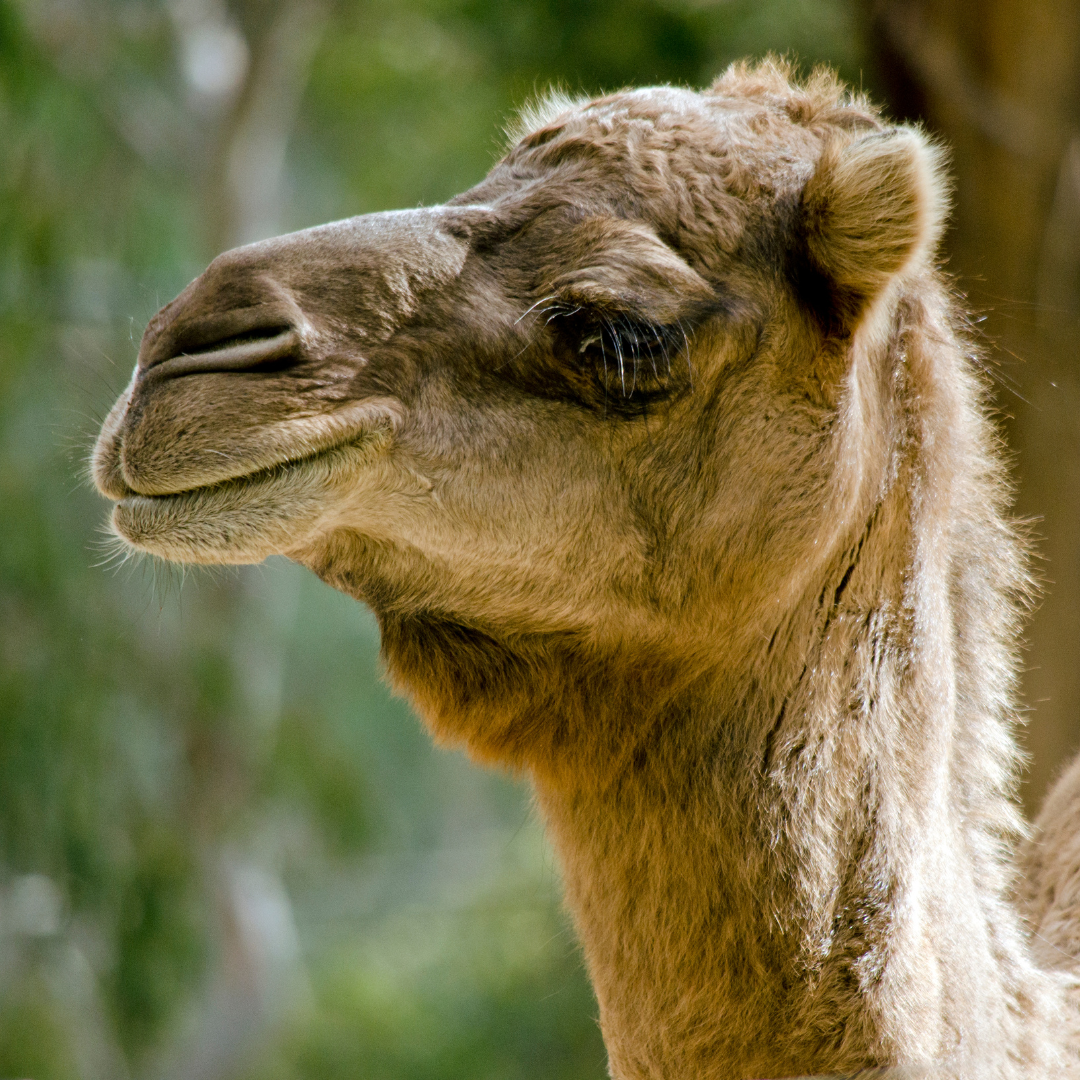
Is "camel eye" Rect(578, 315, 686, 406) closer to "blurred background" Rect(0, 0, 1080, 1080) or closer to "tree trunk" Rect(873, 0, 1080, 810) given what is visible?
"blurred background" Rect(0, 0, 1080, 1080)

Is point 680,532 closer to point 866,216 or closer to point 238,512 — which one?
point 866,216

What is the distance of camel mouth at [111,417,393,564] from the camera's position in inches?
83.4

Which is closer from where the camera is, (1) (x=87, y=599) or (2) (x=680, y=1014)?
(2) (x=680, y=1014)

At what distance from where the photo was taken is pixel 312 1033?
1077cm

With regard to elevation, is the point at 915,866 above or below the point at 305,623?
below

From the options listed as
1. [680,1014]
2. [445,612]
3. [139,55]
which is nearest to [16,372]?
[139,55]

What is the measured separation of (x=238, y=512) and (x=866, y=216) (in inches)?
45.1

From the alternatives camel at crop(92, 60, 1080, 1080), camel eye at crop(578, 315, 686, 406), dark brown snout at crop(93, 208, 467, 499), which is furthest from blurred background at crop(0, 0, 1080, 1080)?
camel eye at crop(578, 315, 686, 406)

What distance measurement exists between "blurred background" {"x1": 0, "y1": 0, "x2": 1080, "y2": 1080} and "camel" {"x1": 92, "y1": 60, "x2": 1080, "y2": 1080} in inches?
101

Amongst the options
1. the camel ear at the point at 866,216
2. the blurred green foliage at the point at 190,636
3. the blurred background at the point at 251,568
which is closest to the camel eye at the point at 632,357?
the camel ear at the point at 866,216

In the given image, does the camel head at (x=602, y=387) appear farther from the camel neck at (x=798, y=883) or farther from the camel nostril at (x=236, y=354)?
the camel neck at (x=798, y=883)

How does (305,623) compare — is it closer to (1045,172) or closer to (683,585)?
(1045,172)

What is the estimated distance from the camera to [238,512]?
2121 millimetres

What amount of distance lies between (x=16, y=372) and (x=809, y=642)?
638 centimetres
